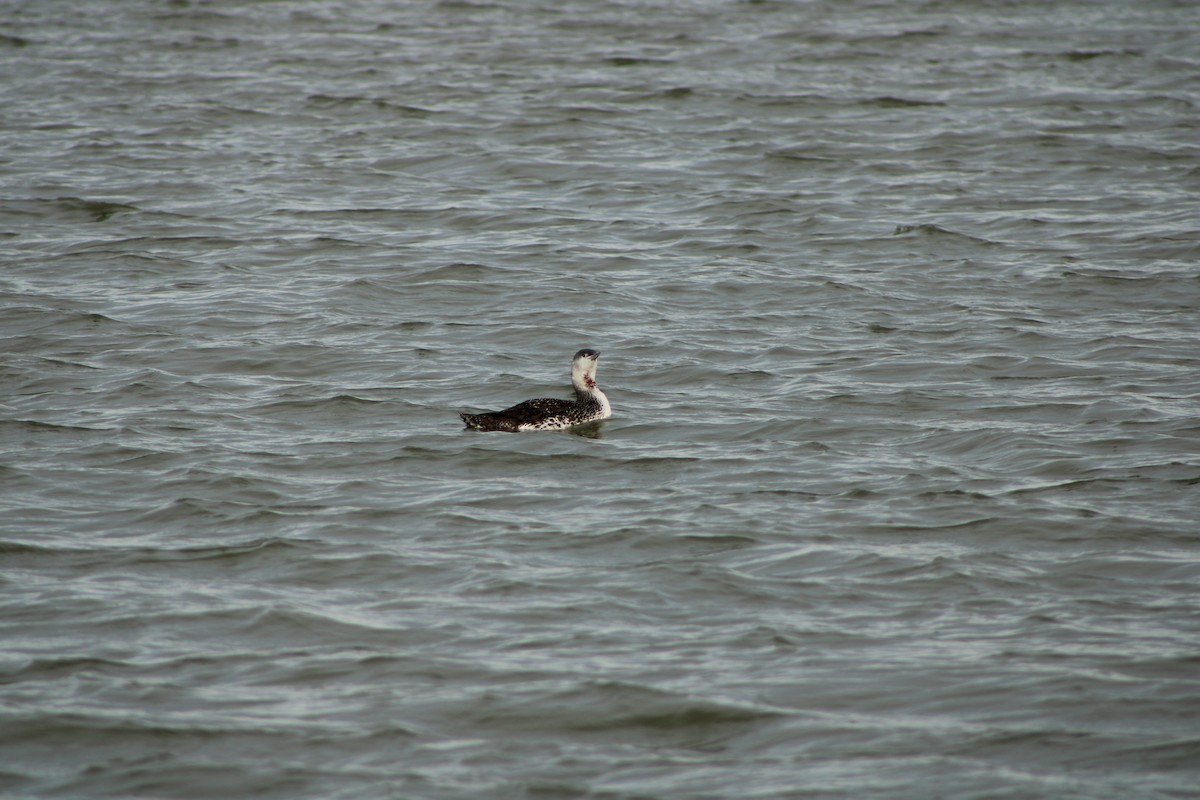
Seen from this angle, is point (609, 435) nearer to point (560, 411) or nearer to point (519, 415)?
point (560, 411)

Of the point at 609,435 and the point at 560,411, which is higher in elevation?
the point at 560,411

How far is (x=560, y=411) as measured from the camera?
11406mm

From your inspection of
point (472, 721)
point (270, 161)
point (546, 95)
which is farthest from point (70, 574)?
point (546, 95)

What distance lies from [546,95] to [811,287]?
966 centimetres

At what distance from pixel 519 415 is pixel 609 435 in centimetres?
71

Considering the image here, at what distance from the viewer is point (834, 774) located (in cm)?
675

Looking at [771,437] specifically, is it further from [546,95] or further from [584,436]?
[546,95]

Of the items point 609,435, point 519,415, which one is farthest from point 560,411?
point 609,435

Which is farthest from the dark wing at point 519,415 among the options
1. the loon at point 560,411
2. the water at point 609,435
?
the water at point 609,435

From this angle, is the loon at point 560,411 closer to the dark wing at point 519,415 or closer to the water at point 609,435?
the dark wing at point 519,415

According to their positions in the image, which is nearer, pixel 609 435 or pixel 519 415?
pixel 519 415

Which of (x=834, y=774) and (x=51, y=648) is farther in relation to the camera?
(x=51, y=648)

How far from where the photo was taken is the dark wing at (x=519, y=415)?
11.3 meters

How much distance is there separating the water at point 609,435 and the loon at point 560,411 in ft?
0.50
